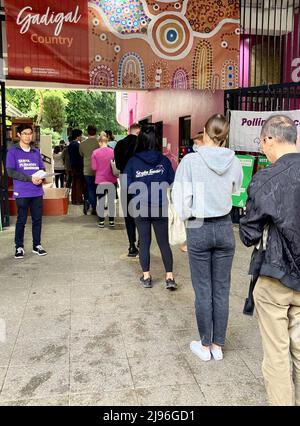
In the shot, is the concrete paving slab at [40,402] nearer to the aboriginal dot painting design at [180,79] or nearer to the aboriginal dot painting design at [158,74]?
the aboriginal dot painting design at [158,74]

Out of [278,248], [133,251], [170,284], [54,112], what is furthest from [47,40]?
[54,112]

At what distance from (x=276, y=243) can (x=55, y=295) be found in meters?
2.62

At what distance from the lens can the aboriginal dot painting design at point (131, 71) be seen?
5980 mm

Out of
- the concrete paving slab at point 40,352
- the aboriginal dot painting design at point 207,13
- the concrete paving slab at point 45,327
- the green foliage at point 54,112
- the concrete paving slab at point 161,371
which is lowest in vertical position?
the concrete paving slab at point 161,371

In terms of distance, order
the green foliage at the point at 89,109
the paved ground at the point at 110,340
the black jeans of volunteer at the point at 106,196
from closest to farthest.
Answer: the paved ground at the point at 110,340
the black jeans of volunteer at the point at 106,196
the green foliage at the point at 89,109

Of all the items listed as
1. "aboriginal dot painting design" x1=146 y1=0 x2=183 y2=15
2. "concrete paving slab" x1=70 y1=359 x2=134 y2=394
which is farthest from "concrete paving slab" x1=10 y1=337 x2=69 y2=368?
"aboriginal dot painting design" x1=146 y1=0 x2=183 y2=15

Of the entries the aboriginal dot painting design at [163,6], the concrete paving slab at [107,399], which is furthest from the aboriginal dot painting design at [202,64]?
the concrete paving slab at [107,399]

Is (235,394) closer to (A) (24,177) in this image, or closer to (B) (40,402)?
(B) (40,402)

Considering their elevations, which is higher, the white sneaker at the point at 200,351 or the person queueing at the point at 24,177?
the person queueing at the point at 24,177

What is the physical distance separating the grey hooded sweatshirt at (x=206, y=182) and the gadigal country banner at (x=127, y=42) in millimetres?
3669

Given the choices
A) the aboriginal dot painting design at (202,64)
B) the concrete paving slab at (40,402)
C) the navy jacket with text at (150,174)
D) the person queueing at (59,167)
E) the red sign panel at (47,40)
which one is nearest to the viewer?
the concrete paving slab at (40,402)

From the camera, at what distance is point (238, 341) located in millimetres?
3146

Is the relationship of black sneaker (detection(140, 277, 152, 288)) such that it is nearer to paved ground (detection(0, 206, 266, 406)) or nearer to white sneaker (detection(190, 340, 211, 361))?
paved ground (detection(0, 206, 266, 406))

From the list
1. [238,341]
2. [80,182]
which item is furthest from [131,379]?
[80,182]
